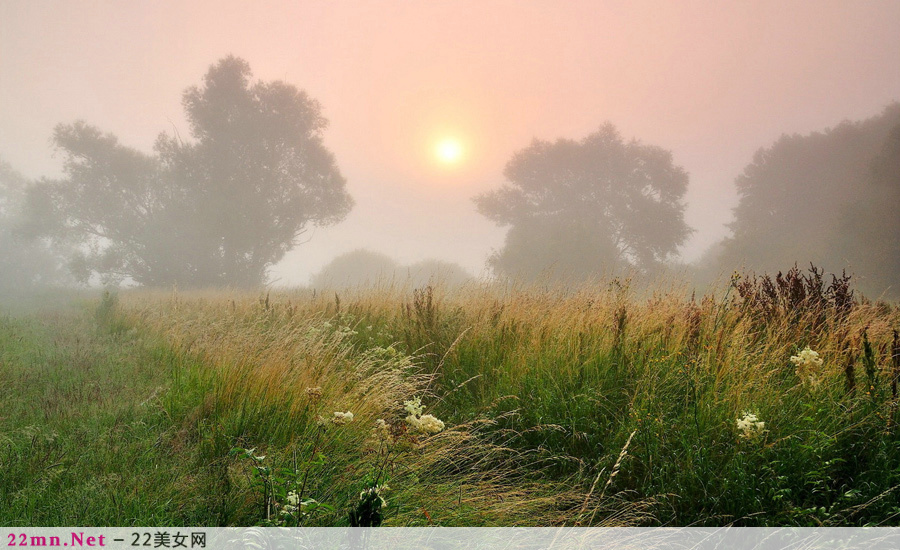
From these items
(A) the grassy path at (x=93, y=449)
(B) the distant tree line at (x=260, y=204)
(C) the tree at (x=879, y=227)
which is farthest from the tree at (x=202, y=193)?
(C) the tree at (x=879, y=227)

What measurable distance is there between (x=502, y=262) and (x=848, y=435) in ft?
86.6

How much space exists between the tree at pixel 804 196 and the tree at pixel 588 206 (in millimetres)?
3485

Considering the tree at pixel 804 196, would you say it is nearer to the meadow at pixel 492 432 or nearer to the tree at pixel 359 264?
the meadow at pixel 492 432

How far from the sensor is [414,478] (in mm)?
2766

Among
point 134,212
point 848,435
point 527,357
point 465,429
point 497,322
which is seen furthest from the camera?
point 134,212

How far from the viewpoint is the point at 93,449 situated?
2.98 meters

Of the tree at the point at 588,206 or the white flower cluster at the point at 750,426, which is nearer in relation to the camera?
the white flower cluster at the point at 750,426

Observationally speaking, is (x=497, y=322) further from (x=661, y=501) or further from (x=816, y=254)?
(x=816, y=254)

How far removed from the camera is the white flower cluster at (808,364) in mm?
3271

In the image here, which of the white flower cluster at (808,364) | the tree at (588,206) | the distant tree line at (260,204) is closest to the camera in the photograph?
the white flower cluster at (808,364)

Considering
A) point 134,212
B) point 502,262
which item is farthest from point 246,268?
point 502,262

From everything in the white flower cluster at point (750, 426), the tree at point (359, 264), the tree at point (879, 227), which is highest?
the tree at point (359, 264)

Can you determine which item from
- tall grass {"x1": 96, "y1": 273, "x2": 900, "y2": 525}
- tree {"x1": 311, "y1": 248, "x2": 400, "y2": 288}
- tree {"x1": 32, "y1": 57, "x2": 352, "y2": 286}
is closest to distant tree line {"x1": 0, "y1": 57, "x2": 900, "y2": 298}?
tree {"x1": 32, "y1": 57, "x2": 352, "y2": 286}

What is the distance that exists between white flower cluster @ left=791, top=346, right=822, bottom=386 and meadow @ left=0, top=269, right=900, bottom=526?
16mm
